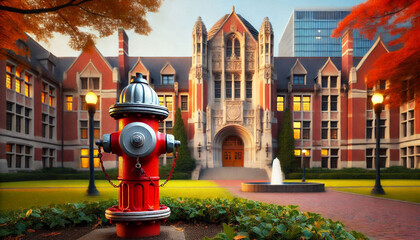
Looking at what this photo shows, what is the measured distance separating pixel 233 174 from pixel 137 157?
76.9 ft

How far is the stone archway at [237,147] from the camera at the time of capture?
100ft

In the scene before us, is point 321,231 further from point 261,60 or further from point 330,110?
point 330,110

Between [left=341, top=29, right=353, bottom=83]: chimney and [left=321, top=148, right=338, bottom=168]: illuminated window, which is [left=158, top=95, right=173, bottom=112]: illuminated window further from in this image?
[left=341, top=29, right=353, bottom=83]: chimney

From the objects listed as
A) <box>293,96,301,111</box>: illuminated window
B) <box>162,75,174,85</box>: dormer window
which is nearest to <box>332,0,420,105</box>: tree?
<box>293,96,301,111</box>: illuminated window

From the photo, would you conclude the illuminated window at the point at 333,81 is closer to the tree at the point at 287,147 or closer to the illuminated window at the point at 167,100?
the tree at the point at 287,147

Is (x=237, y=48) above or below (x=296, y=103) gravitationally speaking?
above

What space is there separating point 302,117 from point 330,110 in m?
3.14

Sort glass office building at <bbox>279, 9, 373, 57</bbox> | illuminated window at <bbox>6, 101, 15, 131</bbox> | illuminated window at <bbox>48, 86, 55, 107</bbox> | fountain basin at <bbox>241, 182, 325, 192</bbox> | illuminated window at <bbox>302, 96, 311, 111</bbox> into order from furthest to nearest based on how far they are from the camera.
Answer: glass office building at <bbox>279, 9, 373, 57</bbox> → illuminated window at <bbox>302, 96, 311, 111</bbox> → illuminated window at <bbox>48, 86, 55, 107</bbox> → illuminated window at <bbox>6, 101, 15, 131</bbox> → fountain basin at <bbox>241, 182, 325, 192</bbox>

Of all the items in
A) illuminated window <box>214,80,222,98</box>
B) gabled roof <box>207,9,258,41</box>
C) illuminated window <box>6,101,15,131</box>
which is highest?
gabled roof <box>207,9,258,41</box>

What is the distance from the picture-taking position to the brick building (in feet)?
97.9

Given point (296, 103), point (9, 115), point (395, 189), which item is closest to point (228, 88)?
point (296, 103)

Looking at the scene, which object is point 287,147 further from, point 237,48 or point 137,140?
point 137,140

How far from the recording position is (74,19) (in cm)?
626

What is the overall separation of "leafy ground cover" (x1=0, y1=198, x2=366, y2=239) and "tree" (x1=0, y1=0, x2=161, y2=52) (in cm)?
312
